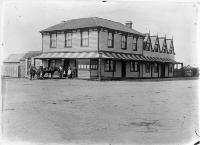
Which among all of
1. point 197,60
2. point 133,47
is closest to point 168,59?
point 133,47

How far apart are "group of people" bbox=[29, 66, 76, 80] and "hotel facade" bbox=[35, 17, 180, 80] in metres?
0.70

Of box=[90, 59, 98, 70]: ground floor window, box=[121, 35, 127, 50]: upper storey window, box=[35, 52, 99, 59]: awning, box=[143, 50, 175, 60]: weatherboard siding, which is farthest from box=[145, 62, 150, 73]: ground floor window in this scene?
box=[35, 52, 99, 59]: awning

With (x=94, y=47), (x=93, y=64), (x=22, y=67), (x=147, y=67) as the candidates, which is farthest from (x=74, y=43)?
(x=147, y=67)

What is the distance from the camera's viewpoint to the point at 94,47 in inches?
1006

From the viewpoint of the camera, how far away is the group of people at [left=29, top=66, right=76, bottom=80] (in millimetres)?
23578

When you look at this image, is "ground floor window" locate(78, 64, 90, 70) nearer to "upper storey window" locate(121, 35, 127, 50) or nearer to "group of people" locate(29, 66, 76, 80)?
"group of people" locate(29, 66, 76, 80)

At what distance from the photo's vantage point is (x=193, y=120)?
8453mm

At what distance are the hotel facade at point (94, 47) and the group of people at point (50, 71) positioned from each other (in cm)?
70

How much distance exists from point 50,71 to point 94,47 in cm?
432

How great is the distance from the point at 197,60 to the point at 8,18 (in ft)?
17.9

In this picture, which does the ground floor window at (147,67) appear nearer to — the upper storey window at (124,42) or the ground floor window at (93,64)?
the upper storey window at (124,42)

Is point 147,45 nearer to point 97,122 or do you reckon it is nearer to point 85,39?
point 85,39

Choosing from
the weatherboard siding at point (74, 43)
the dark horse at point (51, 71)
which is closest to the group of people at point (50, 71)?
the dark horse at point (51, 71)

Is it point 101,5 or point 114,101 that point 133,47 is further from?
point 101,5
